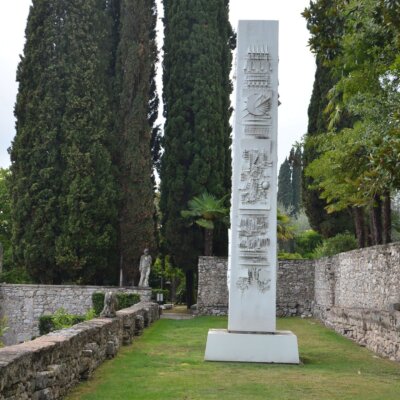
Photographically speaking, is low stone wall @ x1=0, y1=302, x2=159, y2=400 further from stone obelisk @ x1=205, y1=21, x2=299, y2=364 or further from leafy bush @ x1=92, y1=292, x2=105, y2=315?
leafy bush @ x1=92, y1=292, x2=105, y2=315

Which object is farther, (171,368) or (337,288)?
(337,288)

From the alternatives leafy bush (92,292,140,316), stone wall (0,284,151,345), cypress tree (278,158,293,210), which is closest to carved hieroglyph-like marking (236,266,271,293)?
leafy bush (92,292,140,316)

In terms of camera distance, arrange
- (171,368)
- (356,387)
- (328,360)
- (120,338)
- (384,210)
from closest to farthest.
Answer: (356,387)
(171,368)
(328,360)
(120,338)
(384,210)

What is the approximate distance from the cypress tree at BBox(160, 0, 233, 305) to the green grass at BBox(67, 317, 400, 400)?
14.0 meters

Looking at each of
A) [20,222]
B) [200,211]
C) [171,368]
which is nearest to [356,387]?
[171,368]

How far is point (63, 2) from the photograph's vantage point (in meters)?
26.0

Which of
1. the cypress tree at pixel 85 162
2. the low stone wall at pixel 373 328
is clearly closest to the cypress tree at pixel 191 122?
the cypress tree at pixel 85 162

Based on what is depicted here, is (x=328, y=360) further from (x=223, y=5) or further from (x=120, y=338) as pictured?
(x=223, y=5)

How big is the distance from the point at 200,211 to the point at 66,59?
313 inches

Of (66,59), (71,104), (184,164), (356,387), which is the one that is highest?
(66,59)

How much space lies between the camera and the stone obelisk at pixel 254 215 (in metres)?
10.1

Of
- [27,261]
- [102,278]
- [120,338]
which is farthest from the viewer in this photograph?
[102,278]

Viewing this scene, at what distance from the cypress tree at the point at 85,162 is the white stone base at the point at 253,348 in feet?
48.5

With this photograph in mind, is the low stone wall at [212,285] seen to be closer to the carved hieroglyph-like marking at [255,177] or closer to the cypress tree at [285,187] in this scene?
the carved hieroglyph-like marking at [255,177]
